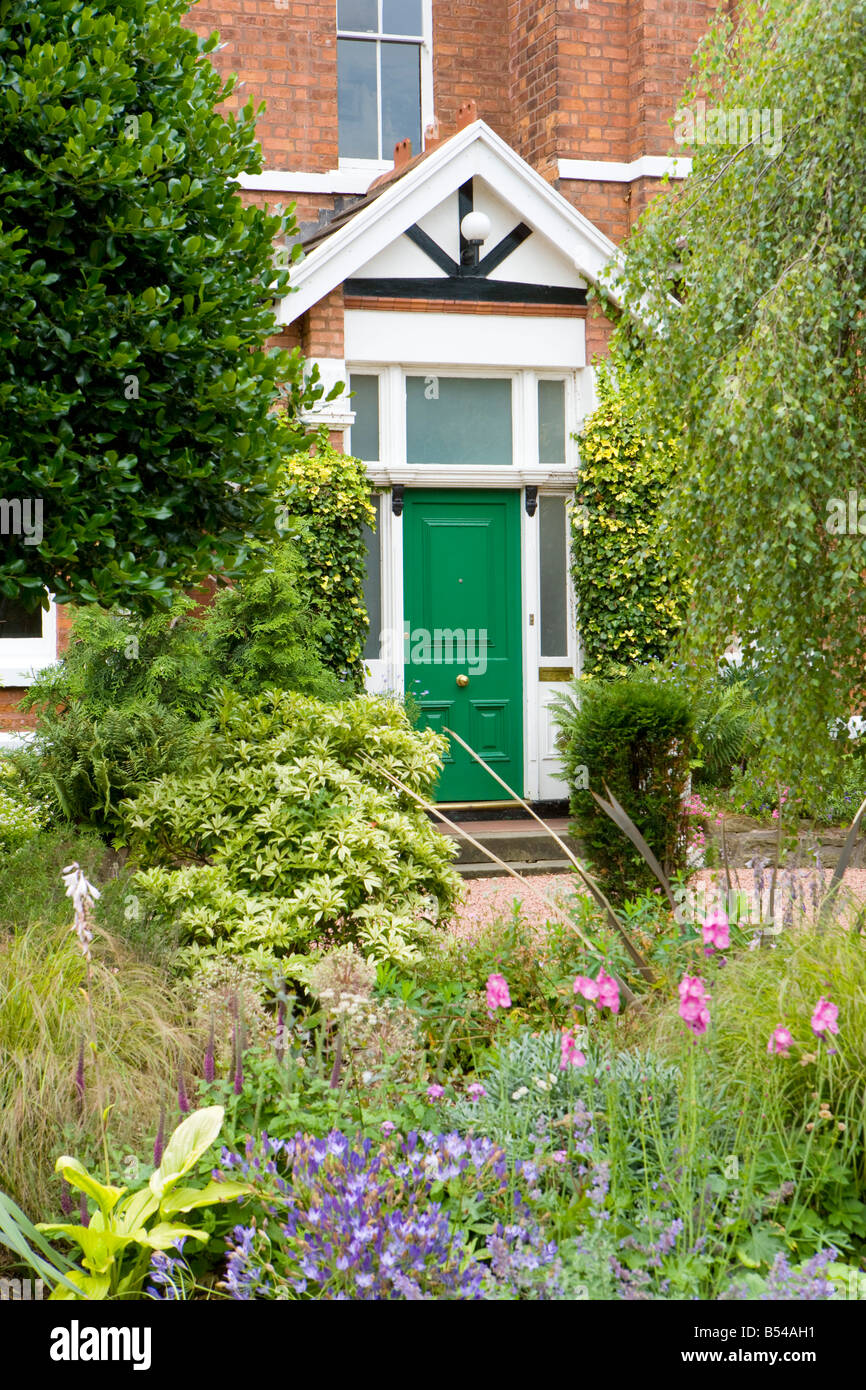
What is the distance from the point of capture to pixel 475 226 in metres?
10.1

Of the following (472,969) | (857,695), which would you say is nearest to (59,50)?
(472,969)

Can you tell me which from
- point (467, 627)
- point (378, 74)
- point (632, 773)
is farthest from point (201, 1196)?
point (378, 74)

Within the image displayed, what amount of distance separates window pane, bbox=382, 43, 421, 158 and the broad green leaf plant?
11050 millimetres

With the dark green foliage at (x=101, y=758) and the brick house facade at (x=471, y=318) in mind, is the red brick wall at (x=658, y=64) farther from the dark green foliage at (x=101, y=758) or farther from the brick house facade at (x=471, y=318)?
the dark green foliage at (x=101, y=758)

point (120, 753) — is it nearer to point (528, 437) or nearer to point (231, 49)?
point (528, 437)

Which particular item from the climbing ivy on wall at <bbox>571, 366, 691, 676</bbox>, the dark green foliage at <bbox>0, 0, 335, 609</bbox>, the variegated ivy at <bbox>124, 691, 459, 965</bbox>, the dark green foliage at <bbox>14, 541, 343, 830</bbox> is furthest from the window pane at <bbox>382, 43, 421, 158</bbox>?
the variegated ivy at <bbox>124, 691, 459, 965</bbox>

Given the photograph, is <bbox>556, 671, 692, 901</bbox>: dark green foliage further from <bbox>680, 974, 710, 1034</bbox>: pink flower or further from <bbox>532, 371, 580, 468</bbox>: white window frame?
Result: <bbox>532, 371, 580, 468</bbox>: white window frame

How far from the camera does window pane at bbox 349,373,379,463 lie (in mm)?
10375

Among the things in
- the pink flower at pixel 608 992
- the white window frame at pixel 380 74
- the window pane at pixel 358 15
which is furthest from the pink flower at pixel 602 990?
the window pane at pixel 358 15

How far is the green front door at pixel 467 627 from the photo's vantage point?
34.4ft

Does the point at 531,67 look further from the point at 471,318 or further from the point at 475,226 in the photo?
the point at 471,318

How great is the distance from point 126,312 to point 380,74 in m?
8.92

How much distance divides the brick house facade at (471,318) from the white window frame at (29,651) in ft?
0.11
